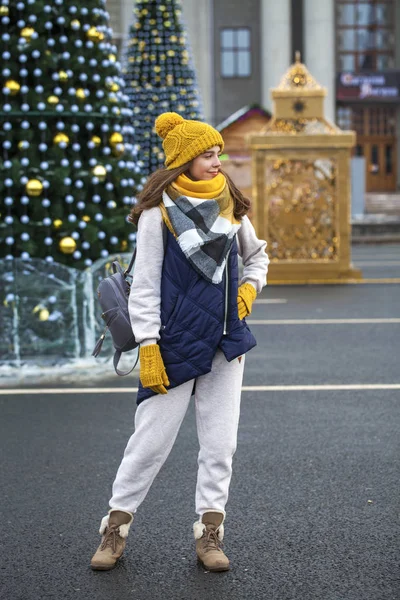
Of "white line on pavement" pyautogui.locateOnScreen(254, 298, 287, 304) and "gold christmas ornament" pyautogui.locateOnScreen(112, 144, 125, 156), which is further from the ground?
"gold christmas ornament" pyautogui.locateOnScreen(112, 144, 125, 156)

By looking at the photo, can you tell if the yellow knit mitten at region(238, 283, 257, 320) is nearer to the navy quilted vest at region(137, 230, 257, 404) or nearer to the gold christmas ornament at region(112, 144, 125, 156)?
the navy quilted vest at region(137, 230, 257, 404)

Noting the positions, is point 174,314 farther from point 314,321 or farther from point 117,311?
point 314,321

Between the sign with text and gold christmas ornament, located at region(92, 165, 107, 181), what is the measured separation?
46319 millimetres

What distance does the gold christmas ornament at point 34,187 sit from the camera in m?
9.20

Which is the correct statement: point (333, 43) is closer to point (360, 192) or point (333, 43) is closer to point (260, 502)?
point (360, 192)

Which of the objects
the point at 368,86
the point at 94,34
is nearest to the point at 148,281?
the point at 94,34

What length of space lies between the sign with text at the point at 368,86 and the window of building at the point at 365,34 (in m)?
1.86

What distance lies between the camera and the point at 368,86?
179 ft

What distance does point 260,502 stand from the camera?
17.4 feet

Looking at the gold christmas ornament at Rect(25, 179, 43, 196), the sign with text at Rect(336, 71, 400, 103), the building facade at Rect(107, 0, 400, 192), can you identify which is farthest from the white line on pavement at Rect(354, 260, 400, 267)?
the sign with text at Rect(336, 71, 400, 103)

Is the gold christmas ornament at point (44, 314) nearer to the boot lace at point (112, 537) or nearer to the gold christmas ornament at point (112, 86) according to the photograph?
the gold christmas ornament at point (112, 86)

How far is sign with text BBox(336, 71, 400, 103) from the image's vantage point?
178 feet

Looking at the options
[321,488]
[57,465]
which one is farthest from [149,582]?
[57,465]

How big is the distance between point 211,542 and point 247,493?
1113 millimetres
